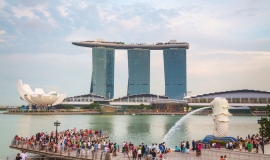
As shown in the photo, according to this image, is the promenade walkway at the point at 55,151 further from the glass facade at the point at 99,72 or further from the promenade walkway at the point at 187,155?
the glass facade at the point at 99,72

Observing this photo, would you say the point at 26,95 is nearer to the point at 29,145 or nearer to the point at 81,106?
the point at 81,106

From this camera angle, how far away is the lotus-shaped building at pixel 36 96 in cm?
11619

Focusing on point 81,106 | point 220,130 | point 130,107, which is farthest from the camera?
point 81,106

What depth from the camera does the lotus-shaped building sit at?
11619cm

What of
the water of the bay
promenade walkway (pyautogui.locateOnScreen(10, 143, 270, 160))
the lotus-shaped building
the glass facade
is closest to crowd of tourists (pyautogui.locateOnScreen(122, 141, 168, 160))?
promenade walkway (pyautogui.locateOnScreen(10, 143, 270, 160))

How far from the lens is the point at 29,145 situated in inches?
951

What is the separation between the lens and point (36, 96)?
4555 inches

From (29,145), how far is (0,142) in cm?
1278

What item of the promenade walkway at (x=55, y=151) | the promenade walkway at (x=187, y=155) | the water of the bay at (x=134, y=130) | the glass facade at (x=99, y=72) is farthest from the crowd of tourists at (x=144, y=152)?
the glass facade at (x=99, y=72)

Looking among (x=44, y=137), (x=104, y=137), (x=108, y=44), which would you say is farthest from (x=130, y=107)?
(x=44, y=137)

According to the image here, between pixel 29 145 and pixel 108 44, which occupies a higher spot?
pixel 108 44

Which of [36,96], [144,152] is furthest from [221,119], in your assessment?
[36,96]

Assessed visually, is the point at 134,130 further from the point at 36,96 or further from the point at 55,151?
the point at 36,96

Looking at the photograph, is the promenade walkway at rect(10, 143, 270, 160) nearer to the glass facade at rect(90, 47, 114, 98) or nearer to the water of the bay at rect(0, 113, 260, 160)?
the water of the bay at rect(0, 113, 260, 160)
